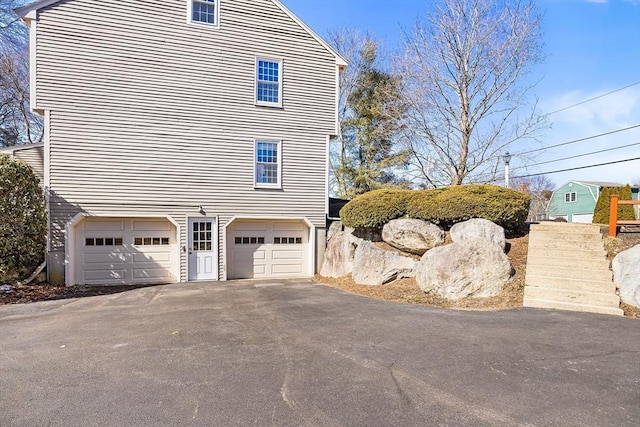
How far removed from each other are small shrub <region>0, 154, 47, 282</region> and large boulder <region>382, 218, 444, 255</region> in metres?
9.78

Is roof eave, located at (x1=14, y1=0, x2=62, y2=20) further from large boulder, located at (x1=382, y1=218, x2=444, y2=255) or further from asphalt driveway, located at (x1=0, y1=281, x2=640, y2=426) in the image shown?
large boulder, located at (x1=382, y1=218, x2=444, y2=255)

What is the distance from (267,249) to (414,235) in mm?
5451

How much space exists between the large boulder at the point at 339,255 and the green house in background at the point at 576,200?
2584 centimetres

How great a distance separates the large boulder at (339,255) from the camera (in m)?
11.8

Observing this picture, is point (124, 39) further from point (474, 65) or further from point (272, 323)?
point (474, 65)

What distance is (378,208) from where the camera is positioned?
11023mm

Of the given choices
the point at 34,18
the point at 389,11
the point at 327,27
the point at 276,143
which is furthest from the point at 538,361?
the point at 327,27

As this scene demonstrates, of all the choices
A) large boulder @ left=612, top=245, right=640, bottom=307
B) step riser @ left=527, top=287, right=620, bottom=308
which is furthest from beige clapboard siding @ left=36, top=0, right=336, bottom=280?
large boulder @ left=612, top=245, right=640, bottom=307

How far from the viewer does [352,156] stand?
21.3 metres

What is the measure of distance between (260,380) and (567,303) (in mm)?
6337

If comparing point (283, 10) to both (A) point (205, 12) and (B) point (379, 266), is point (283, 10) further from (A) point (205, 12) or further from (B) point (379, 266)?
(B) point (379, 266)

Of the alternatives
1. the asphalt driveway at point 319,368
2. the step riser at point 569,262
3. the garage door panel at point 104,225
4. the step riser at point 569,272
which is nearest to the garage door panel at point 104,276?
the garage door panel at point 104,225

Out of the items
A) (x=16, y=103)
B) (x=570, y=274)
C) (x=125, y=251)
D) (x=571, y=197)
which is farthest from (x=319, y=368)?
(x=571, y=197)

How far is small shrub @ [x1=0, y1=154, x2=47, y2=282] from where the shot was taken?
29.5 feet
